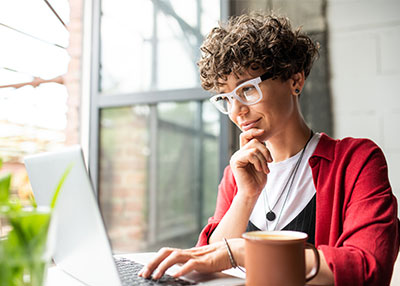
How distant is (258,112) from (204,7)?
140 centimetres

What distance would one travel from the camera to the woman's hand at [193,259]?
71 cm

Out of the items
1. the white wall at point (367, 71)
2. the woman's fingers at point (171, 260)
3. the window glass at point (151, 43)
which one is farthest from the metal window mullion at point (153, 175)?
the woman's fingers at point (171, 260)

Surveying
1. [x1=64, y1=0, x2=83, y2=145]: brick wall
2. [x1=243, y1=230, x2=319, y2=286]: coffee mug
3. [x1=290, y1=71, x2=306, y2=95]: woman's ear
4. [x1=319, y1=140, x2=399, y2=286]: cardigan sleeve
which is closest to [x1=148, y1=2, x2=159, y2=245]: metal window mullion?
[x1=64, y1=0, x2=83, y2=145]: brick wall

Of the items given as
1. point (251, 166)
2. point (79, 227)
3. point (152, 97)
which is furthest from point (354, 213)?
point (152, 97)

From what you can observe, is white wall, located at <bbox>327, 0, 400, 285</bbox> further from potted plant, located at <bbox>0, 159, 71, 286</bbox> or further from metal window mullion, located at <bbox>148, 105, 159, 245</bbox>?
potted plant, located at <bbox>0, 159, 71, 286</bbox>

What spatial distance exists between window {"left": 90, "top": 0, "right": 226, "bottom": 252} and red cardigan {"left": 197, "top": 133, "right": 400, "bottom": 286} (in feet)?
3.55

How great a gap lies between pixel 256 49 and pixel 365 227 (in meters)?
0.60

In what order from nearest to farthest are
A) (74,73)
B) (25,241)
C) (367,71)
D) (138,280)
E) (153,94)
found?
(25,241)
(138,280)
(367,71)
(153,94)
(74,73)

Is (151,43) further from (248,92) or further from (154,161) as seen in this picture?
(248,92)

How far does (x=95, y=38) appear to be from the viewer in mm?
2572

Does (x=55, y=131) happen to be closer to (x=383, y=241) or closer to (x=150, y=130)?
(x=150, y=130)

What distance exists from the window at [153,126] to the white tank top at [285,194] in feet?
3.04

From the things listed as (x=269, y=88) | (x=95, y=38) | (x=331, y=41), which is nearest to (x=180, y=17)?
(x=95, y=38)

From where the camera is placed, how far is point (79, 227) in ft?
1.90
